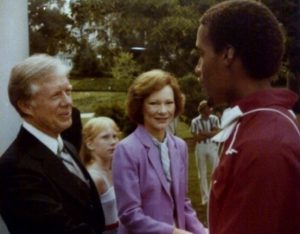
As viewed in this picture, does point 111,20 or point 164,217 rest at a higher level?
point 111,20

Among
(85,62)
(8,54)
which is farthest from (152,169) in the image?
(85,62)

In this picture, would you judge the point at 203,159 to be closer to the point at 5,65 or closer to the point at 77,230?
the point at 5,65

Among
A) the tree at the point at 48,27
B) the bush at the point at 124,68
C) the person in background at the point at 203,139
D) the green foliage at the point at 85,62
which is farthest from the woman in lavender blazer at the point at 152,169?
the person in background at the point at 203,139

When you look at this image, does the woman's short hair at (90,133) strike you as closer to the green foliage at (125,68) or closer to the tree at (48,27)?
the tree at (48,27)

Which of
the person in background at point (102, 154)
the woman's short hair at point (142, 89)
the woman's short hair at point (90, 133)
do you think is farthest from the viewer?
the woman's short hair at point (90, 133)

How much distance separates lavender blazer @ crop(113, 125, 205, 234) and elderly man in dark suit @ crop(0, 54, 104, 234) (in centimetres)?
45

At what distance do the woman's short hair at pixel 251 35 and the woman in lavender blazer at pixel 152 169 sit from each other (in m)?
1.39

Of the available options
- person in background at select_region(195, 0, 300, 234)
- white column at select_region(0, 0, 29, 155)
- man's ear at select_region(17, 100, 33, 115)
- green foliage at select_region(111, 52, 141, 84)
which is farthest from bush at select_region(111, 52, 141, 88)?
person in background at select_region(195, 0, 300, 234)

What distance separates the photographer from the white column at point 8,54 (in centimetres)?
380

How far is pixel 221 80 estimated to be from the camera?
64.1 inches

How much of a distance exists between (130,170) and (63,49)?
314 centimetres

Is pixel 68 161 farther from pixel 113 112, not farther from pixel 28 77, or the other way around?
pixel 113 112

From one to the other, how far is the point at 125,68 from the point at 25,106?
3.92 m

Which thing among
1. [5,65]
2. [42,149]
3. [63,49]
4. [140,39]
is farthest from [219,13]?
[140,39]
